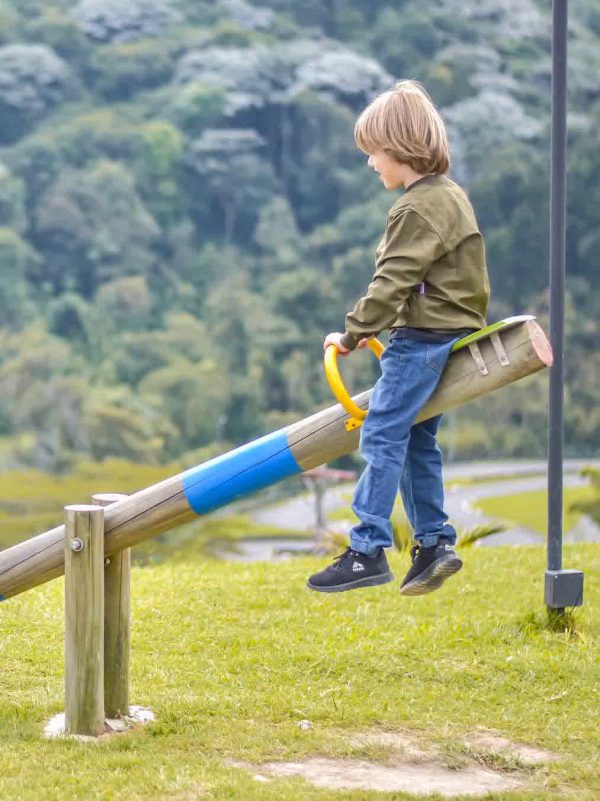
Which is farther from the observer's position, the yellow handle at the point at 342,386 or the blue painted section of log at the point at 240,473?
the blue painted section of log at the point at 240,473

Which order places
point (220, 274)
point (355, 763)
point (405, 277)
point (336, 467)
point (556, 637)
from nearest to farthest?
point (405, 277), point (355, 763), point (556, 637), point (336, 467), point (220, 274)

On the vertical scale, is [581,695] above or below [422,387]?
below

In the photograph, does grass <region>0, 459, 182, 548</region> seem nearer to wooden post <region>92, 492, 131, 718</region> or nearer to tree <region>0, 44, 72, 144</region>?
tree <region>0, 44, 72, 144</region>

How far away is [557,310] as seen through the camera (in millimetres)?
5434

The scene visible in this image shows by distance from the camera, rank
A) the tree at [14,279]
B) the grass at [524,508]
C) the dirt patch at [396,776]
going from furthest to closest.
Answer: the tree at [14,279] < the grass at [524,508] < the dirt patch at [396,776]

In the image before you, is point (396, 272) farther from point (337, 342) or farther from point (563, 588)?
point (563, 588)

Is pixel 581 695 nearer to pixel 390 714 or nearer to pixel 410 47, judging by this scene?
pixel 390 714

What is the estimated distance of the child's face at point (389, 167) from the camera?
3920 millimetres

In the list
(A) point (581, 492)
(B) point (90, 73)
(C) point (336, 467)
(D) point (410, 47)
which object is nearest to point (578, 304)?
(A) point (581, 492)

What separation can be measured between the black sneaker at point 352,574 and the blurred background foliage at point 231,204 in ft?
131

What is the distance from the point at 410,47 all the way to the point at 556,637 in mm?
63542

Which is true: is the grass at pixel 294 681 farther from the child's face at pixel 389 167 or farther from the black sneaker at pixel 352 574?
the child's face at pixel 389 167

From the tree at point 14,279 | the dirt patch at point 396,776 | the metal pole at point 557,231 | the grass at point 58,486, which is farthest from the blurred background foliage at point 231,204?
the dirt patch at point 396,776

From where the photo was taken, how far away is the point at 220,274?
57406mm
